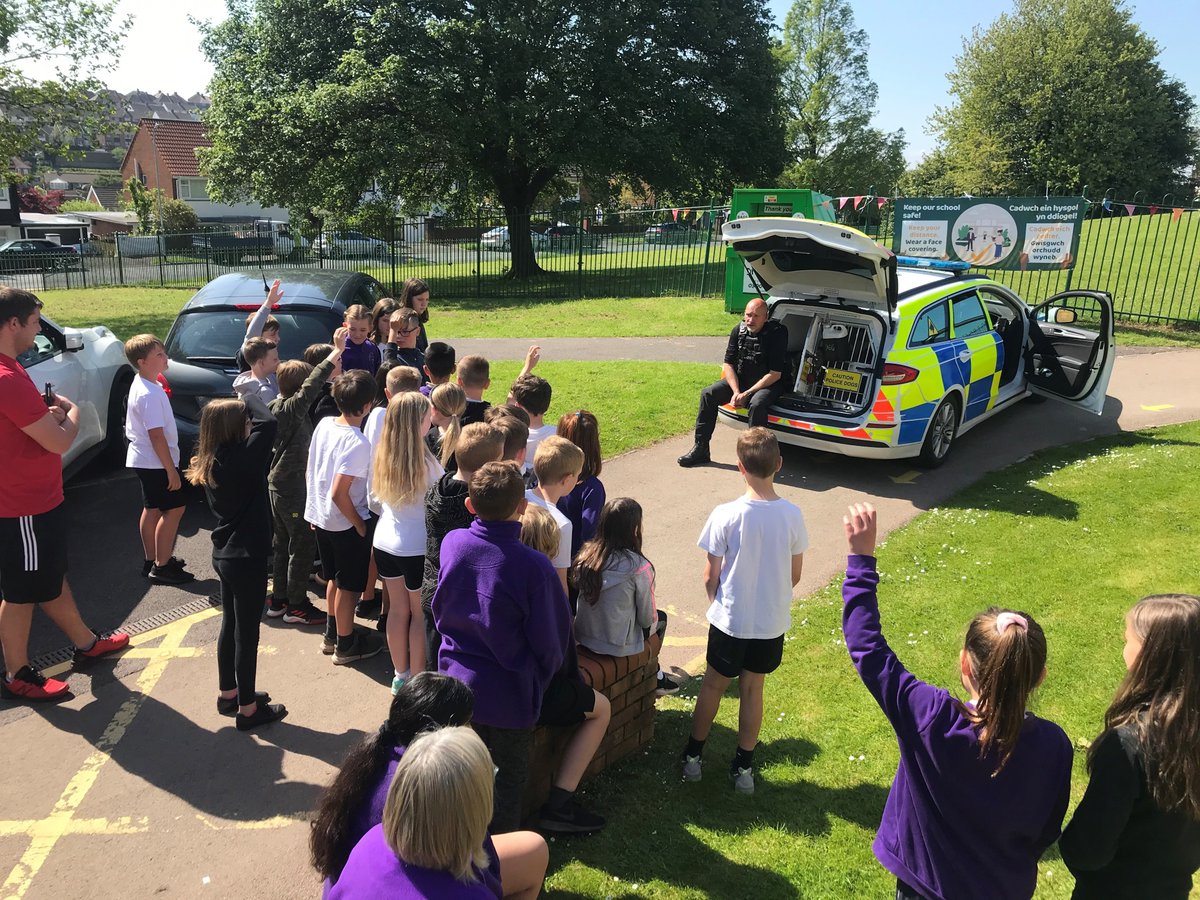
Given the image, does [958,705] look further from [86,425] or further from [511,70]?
[511,70]

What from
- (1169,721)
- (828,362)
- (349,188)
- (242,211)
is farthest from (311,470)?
(242,211)

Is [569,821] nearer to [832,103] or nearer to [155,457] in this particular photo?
[155,457]

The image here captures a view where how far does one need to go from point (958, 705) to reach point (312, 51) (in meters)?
25.9

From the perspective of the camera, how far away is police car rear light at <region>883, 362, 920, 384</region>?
763 cm

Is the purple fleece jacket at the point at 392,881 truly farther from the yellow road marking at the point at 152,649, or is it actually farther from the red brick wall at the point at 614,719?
the yellow road marking at the point at 152,649

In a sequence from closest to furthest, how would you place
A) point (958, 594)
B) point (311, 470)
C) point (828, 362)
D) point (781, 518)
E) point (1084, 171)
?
point (781, 518) < point (311, 470) < point (958, 594) < point (828, 362) < point (1084, 171)

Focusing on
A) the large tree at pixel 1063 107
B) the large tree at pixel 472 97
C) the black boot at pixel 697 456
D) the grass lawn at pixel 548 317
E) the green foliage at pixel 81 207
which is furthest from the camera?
the green foliage at pixel 81 207

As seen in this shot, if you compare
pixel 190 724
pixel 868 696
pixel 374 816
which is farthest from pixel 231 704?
pixel 868 696

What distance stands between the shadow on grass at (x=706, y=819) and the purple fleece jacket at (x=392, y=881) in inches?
58.6

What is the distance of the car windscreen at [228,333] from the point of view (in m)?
7.60

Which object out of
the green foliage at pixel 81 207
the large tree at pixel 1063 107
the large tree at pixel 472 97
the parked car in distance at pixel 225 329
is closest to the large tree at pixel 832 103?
the large tree at pixel 1063 107

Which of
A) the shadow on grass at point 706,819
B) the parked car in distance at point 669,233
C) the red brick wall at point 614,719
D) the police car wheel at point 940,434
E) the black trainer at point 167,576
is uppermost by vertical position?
the parked car in distance at point 669,233

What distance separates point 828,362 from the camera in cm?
848

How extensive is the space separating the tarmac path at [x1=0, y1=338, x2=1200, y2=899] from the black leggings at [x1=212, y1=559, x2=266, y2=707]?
0.28 m
